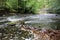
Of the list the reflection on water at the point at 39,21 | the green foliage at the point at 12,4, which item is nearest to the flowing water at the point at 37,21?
the reflection on water at the point at 39,21

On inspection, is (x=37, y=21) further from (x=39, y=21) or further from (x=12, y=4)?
(x=12, y=4)

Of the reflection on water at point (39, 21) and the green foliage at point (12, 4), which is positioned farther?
the green foliage at point (12, 4)

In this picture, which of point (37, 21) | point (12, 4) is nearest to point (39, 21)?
point (37, 21)

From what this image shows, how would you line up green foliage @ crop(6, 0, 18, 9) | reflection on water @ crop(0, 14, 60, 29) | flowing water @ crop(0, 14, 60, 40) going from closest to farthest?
flowing water @ crop(0, 14, 60, 40) < reflection on water @ crop(0, 14, 60, 29) < green foliage @ crop(6, 0, 18, 9)

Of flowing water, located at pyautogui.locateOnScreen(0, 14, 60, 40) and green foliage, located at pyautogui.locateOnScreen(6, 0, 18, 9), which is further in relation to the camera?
green foliage, located at pyautogui.locateOnScreen(6, 0, 18, 9)

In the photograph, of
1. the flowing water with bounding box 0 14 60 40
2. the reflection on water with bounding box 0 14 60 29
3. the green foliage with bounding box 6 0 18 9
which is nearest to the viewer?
the flowing water with bounding box 0 14 60 40

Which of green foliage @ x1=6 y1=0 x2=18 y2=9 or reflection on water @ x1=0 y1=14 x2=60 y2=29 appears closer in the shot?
reflection on water @ x1=0 y1=14 x2=60 y2=29

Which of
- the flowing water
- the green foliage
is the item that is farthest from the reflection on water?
the green foliage

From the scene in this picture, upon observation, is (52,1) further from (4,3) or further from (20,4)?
(4,3)

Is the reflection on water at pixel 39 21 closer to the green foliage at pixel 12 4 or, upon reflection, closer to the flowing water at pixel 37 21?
the flowing water at pixel 37 21

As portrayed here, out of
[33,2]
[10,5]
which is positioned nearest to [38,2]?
[33,2]

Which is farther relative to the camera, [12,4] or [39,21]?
[12,4]

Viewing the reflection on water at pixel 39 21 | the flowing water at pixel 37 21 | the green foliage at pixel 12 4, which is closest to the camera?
the flowing water at pixel 37 21

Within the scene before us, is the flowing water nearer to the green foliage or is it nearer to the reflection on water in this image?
the reflection on water
